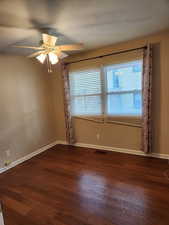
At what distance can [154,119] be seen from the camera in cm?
308

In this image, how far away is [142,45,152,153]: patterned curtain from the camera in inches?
113

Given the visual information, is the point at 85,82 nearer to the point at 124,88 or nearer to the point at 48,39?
the point at 124,88

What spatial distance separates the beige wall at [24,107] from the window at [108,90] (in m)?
0.74

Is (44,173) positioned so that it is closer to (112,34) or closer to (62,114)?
(62,114)

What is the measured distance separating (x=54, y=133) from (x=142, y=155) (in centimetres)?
240

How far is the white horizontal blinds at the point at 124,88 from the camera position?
10.3ft

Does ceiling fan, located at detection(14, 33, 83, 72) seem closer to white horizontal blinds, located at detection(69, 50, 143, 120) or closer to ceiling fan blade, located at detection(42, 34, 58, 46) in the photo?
ceiling fan blade, located at detection(42, 34, 58, 46)

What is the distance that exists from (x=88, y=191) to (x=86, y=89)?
2.31 m

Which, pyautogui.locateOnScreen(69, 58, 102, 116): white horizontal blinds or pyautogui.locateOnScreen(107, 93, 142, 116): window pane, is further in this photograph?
pyautogui.locateOnScreen(69, 58, 102, 116): white horizontal blinds

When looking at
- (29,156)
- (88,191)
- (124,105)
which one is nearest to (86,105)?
(124,105)

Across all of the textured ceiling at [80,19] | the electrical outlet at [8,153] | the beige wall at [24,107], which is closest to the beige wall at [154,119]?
the textured ceiling at [80,19]

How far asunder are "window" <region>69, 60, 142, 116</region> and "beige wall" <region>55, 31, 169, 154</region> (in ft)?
1.00

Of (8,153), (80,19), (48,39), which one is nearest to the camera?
(80,19)

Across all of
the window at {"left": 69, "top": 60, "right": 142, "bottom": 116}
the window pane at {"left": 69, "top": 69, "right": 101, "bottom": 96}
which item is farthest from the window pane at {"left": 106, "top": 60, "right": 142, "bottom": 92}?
the window pane at {"left": 69, "top": 69, "right": 101, "bottom": 96}
